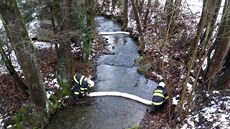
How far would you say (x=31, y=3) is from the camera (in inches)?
544

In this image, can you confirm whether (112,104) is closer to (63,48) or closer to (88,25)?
(63,48)

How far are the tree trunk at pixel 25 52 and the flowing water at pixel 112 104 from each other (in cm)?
89

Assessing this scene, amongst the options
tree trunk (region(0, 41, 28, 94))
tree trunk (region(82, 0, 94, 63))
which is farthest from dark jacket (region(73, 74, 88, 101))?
tree trunk (region(82, 0, 94, 63))

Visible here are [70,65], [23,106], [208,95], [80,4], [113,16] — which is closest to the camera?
[208,95]

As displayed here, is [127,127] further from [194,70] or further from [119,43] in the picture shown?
[119,43]

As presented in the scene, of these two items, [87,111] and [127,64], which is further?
[127,64]

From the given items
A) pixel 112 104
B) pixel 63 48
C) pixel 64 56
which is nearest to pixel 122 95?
pixel 112 104

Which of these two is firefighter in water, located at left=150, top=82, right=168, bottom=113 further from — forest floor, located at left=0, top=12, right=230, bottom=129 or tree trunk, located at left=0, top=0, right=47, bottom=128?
tree trunk, located at left=0, top=0, right=47, bottom=128

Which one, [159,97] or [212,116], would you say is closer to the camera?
[212,116]

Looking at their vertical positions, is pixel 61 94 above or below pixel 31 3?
below

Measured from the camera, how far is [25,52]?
10234 mm

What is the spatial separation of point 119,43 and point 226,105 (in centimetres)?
1182

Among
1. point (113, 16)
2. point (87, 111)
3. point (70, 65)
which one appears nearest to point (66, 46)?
point (70, 65)

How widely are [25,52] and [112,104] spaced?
4818 millimetres
